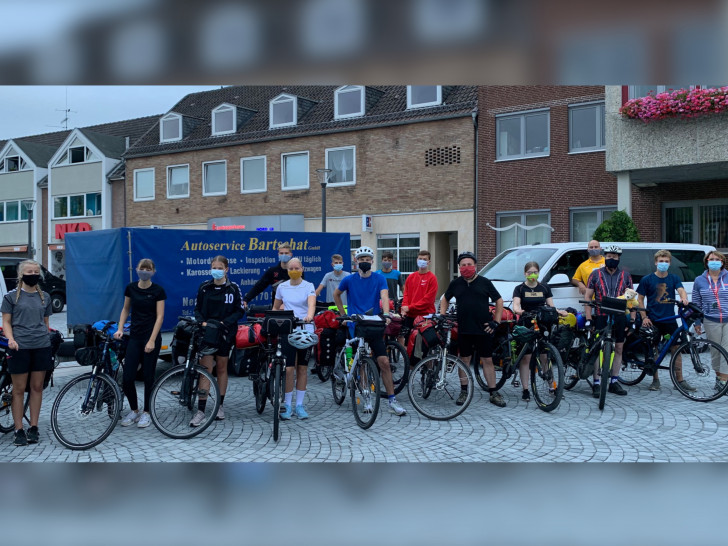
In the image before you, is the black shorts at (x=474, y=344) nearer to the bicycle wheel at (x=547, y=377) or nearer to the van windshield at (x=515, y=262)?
the bicycle wheel at (x=547, y=377)

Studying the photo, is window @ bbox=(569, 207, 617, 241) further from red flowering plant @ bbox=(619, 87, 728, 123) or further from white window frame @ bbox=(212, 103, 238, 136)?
white window frame @ bbox=(212, 103, 238, 136)

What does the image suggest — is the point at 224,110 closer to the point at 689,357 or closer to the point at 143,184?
the point at 143,184

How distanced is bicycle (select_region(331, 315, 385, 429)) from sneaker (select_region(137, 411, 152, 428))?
2.05 metres

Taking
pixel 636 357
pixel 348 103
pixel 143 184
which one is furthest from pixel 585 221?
pixel 143 184

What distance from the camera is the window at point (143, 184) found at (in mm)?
35531

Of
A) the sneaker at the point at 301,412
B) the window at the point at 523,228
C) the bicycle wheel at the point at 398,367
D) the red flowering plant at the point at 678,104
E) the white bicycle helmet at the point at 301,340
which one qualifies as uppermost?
the red flowering plant at the point at 678,104

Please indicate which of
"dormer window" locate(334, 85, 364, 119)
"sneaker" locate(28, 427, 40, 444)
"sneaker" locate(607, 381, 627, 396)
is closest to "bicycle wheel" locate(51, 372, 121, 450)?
"sneaker" locate(28, 427, 40, 444)

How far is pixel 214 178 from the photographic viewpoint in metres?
33.2

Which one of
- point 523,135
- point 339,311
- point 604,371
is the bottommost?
point 604,371

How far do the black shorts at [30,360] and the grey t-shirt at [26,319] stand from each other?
2.0 inches

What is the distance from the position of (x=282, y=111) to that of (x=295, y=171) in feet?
10.6

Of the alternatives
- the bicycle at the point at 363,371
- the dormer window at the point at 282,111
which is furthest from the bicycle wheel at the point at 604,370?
the dormer window at the point at 282,111

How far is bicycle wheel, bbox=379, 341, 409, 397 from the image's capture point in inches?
325
